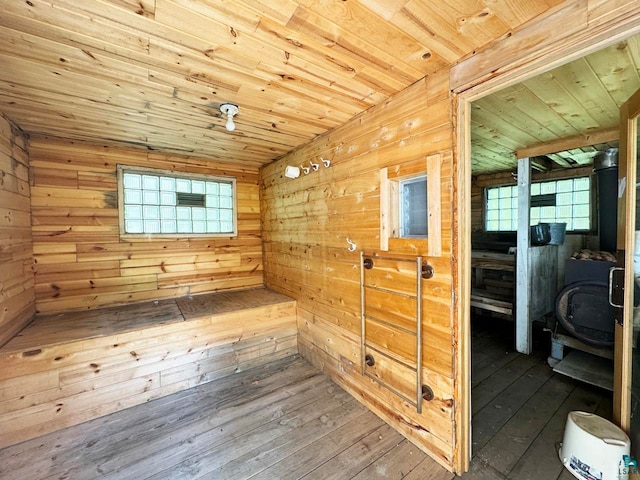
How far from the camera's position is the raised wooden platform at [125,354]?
1.87 meters

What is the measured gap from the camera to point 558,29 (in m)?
1.12

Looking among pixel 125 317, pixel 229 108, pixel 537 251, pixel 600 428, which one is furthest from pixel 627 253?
pixel 125 317

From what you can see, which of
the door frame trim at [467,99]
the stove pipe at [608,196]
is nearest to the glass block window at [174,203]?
the door frame trim at [467,99]

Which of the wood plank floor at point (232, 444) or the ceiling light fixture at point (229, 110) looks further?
the ceiling light fixture at point (229, 110)

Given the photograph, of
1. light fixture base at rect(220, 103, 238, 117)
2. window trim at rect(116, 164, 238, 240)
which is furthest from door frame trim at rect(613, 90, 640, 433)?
window trim at rect(116, 164, 238, 240)

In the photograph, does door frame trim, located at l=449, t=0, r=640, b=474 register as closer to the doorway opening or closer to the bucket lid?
the doorway opening

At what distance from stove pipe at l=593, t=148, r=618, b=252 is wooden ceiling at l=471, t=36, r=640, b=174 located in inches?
10.5

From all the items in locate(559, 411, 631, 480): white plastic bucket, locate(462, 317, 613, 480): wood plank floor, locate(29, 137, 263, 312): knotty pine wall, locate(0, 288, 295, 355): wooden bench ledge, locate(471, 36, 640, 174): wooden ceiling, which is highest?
locate(471, 36, 640, 174): wooden ceiling

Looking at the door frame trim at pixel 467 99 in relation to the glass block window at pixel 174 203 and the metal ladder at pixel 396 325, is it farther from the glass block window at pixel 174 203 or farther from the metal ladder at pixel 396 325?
the glass block window at pixel 174 203

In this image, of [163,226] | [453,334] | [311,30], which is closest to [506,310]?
[453,334]

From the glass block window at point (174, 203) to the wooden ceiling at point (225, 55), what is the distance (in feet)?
2.84

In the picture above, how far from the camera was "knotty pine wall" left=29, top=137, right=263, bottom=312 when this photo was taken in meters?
2.60

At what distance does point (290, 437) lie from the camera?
184 cm

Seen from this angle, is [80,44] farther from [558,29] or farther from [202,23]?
[558,29]
